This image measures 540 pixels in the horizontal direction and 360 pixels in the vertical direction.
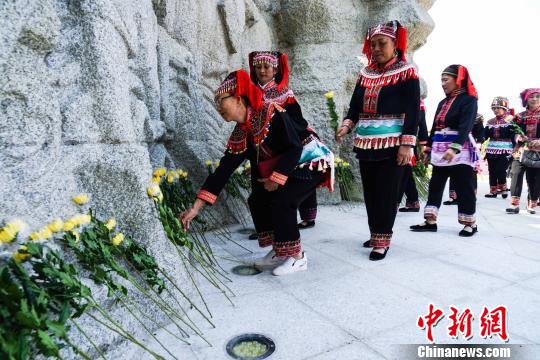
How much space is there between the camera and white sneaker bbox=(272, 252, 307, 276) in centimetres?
251

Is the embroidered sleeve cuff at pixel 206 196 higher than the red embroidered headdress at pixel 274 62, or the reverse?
the red embroidered headdress at pixel 274 62

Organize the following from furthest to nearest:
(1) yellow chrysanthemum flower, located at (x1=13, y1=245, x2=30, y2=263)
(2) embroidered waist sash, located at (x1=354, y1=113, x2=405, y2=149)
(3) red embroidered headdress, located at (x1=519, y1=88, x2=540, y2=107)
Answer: (3) red embroidered headdress, located at (x1=519, y1=88, x2=540, y2=107), (2) embroidered waist sash, located at (x1=354, y1=113, x2=405, y2=149), (1) yellow chrysanthemum flower, located at (x1=13, y1=245, x2=30, y2=263)

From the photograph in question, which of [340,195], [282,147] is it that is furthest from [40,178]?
[340,195]

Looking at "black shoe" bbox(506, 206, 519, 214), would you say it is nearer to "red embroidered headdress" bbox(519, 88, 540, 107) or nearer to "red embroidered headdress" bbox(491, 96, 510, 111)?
"red embroidered headdress" bbox(519, 88, 540, 107)

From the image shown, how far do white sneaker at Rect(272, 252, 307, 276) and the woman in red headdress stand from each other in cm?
362

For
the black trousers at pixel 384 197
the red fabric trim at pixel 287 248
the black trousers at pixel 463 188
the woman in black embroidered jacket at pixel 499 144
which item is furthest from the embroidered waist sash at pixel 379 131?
the woman in black embroidered jacket at pixel 499 144

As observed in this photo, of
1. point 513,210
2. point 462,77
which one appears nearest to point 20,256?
point 462,77

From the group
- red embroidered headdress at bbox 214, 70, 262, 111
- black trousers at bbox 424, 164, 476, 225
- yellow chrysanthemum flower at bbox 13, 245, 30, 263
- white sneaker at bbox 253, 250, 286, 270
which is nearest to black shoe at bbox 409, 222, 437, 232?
black trousers at bbox 424, 164, 476, 225

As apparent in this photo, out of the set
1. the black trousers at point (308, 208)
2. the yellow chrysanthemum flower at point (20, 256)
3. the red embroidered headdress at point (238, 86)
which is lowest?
the black trousers at point (308, 208)

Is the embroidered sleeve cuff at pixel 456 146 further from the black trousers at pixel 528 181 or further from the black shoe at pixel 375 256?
the black trousers at pixel 528 181

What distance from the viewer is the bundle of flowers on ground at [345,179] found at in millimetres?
4668

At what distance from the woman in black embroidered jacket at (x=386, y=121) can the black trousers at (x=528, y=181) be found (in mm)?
3087

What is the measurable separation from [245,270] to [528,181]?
13.7 ft

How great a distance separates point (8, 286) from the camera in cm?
111
